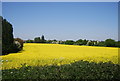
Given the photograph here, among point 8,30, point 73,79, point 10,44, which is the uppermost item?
point 8,30

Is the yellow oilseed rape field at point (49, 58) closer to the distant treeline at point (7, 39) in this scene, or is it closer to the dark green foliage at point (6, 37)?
the distant treeline at point (7, 39)

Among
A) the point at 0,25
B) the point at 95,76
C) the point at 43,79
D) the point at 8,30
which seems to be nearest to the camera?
the point at 43,79

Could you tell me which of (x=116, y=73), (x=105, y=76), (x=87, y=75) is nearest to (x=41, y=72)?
(x=87, y=75)

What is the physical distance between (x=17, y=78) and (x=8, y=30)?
32.4 feet

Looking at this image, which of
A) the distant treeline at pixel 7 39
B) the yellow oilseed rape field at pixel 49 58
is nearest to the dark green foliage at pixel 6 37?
the distant treeline at pixel 7 39

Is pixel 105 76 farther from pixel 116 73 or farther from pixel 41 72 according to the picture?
pixel 41 72

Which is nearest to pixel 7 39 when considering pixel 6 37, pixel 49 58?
pixel 6 37

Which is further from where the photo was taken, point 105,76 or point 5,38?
point 5,38

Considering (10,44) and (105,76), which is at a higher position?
(10,44)

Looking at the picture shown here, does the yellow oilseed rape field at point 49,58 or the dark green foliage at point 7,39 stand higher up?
the dark green foliage at point 7,39

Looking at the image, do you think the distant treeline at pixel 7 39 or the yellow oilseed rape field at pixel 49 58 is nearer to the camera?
the yellow oilseed rape field at pixel 49 58

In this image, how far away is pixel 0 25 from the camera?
11.8m

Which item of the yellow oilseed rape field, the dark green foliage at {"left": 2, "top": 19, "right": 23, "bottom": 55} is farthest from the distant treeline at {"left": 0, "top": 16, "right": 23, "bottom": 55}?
the yellow oilseed rape field

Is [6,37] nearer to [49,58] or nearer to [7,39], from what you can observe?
[7,39]
